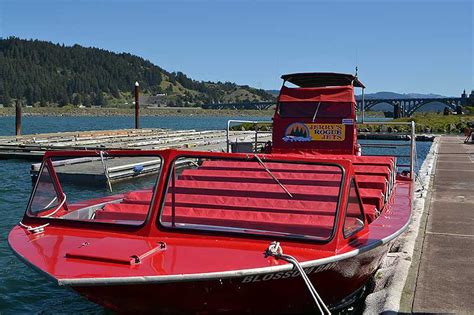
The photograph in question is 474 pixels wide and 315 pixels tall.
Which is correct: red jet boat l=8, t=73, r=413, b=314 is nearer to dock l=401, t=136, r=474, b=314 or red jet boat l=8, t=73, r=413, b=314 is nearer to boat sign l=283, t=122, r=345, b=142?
dock l=401, t=136, r=474, b=314

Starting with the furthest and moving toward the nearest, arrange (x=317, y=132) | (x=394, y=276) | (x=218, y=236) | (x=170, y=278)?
1. (x=317, y=132)
2. (x=394, y=276)
3. (x=218, y=236)
4. (x=170, y=278)

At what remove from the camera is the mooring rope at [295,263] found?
4973mm

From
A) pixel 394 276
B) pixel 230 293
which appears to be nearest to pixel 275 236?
pixel 230 293

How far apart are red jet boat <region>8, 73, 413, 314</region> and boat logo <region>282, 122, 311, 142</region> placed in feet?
13.3

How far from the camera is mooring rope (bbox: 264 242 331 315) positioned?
4.97 meters

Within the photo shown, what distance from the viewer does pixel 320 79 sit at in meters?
12.9

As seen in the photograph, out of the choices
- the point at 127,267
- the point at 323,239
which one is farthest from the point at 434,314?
the point at 127,267

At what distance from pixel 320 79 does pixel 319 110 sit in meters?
Result: 1.33

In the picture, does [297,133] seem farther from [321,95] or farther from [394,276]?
[394,276]

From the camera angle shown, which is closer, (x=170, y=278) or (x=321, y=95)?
(x=170, y=278)

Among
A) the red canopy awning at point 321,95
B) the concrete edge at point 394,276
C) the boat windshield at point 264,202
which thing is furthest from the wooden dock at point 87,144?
the boat windshield at point 264,202

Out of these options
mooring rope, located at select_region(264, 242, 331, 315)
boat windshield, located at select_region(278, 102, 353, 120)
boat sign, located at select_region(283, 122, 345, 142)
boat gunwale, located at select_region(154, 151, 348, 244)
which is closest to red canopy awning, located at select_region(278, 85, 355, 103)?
boat windshield, located at select_region(278, 102, 353, 120)

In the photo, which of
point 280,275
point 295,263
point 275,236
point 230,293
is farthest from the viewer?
point 275,236

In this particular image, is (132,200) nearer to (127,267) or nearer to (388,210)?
(127,267)
